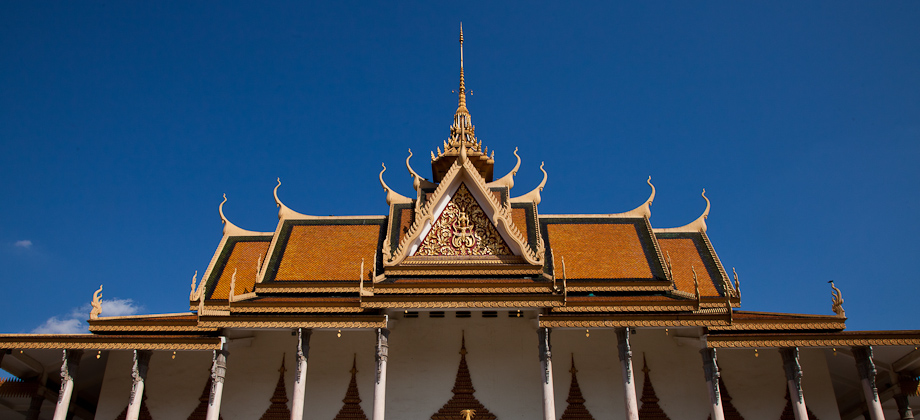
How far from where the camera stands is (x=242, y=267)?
19.0 metres

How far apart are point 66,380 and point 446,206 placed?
10.1 m

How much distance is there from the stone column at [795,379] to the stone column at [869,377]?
1.36 metres

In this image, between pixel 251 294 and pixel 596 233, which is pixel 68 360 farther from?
pixel 596 233

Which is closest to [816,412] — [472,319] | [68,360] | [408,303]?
[472,319]

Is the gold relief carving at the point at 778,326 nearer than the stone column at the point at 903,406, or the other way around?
the gold relief carving at the point at 778,326

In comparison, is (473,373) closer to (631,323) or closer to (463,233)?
(463,233)

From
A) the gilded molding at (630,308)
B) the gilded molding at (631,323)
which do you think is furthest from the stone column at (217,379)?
the gilded molding at (630,308)

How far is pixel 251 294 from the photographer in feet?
55.4

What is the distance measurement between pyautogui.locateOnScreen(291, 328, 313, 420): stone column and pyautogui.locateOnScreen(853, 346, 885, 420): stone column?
504 inches

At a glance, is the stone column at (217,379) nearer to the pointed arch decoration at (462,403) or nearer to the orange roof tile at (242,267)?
the orange roof tile at (242,267)

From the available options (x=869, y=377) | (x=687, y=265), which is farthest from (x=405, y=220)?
(x=869, y=377)

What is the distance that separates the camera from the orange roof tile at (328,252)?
17.8 m

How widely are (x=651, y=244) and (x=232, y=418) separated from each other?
12.5 m

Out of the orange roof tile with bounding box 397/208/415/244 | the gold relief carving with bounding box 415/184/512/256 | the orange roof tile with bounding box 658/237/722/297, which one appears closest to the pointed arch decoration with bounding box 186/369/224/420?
the orange roof tile with bounding box 397/208/415/244
